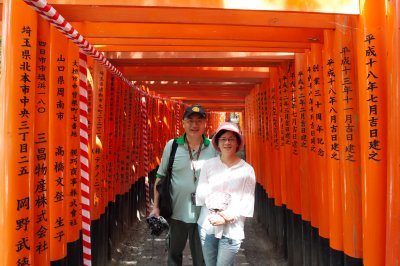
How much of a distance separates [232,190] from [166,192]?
914 millimetres

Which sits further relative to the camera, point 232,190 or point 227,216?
point 232,190

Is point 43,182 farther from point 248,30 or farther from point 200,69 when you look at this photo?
point 200,69

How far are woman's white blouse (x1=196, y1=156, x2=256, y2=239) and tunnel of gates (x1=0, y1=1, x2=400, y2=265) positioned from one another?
96cm

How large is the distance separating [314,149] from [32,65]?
10.4 feet

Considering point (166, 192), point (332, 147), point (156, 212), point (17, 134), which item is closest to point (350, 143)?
point (332, 147)

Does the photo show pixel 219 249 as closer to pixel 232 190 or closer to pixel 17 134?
pixel 232 190

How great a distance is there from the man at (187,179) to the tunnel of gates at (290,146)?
0.89 m

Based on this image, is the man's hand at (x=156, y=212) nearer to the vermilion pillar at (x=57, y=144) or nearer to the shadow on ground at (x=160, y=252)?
the vermilion pillar at (x=57, y=144)

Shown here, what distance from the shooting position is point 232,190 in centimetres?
262

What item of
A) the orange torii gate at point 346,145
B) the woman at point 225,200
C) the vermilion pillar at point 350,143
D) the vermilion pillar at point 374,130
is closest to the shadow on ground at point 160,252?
the orange torii gate at point 346,145

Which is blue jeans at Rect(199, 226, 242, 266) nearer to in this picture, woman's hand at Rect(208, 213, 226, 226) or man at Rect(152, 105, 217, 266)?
woman's hand at Rect(208, 213, 226, 226)

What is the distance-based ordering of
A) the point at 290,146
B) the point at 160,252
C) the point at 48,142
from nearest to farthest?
1. the point at 48,142
2. the point at 290,146
3. the point at 160,252

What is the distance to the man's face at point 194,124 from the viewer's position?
323 centimetres

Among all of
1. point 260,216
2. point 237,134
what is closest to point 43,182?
point 237,134
